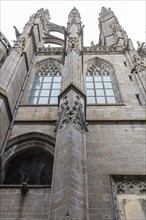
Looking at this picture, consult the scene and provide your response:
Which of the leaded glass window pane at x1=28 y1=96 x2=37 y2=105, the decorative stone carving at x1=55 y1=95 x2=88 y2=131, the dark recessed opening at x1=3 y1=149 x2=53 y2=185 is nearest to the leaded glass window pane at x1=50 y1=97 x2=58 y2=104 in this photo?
the leaded glass window pane at x1=28 y1=96 x2=37 y2=105

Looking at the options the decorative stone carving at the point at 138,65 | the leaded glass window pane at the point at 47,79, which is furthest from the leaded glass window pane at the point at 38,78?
the decorative stone carving at the point at 138,65

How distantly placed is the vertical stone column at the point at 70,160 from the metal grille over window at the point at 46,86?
102 inches

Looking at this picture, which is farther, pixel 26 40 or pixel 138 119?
pixel 26 40

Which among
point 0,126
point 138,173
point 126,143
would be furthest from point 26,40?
point 138,173

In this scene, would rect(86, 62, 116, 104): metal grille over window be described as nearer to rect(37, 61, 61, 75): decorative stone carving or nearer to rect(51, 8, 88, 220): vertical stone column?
rect(37, 61, 61, 75): decorative stone carving

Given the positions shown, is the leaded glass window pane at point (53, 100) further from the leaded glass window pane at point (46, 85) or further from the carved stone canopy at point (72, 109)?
the carved stone canopy at point (72, 109)

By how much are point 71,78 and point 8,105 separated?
2229 mm

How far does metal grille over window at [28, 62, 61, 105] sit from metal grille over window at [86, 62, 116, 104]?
4.78 ft

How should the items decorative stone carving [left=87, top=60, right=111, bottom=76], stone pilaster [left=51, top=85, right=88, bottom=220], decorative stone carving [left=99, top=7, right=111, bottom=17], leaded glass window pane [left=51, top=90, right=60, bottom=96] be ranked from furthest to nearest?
decorative stone carving [left=99, top=7, right=111, bottom=17] < decorative stone carving [left=87, top=60, right=111, bottom=76] < leaded glass window pane [left=51, top=90, right=60, bottom=96] < stone pilaster [left=51, top=85, right=88, bottom=220]

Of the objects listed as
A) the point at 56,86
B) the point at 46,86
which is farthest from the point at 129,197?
the point at 46,86

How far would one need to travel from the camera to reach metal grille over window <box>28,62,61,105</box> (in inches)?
423

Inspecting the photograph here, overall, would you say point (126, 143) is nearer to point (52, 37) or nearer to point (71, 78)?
point (71, 78)

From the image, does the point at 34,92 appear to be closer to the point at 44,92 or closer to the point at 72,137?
the point at 44,92

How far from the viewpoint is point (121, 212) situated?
5.56 meters
